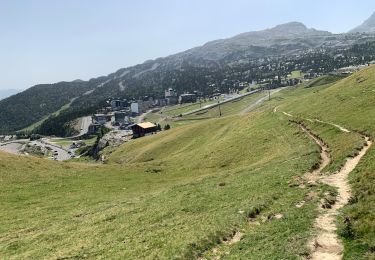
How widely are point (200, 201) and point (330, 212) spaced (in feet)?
43.7

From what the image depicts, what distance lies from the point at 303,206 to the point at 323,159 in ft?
66.3

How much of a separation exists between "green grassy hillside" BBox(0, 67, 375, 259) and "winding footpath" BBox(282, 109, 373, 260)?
0.63 meters

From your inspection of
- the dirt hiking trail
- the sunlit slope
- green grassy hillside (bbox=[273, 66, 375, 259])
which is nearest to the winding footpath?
the dirt hiking trail

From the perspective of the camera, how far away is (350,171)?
40.4 metres

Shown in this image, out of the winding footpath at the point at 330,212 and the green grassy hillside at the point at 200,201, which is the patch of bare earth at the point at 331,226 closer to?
the winding footpath at the point at 330,212

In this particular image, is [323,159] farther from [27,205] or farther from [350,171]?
[27,205]

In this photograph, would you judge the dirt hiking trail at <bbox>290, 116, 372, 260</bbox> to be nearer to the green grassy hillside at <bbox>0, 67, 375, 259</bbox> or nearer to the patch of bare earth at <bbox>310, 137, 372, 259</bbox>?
the patch of bare earth at <bbox>310, 137, 372, 259</bbox>

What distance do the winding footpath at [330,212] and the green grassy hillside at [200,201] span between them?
0.63 metres

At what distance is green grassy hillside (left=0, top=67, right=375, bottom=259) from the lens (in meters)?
26.7

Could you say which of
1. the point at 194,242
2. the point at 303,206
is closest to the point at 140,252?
the point at 194,242

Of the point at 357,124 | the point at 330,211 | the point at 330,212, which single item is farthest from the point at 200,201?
the point at 357,124

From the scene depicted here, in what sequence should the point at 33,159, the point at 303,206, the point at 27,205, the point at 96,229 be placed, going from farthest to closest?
the point at 33,159, the point at 27,205, the point at 96,229, the point at 303,206

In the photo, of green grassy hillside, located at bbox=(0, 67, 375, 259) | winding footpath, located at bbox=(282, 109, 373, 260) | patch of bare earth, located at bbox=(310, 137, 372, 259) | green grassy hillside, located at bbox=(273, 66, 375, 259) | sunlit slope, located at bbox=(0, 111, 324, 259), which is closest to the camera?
patch of bare earth, located at bbox=(310, 137, 372, 259)

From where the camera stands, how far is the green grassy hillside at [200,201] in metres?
26.7
